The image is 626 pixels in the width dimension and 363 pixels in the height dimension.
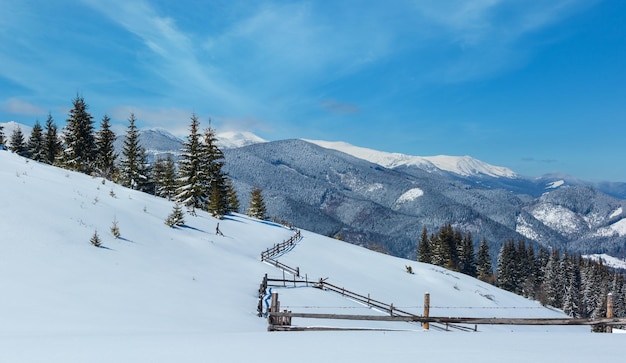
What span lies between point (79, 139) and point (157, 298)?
1769 inches

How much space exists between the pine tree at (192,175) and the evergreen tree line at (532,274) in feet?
191

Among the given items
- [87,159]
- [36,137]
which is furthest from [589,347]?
[36,137]

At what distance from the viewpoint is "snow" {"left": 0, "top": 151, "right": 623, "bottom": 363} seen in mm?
7309

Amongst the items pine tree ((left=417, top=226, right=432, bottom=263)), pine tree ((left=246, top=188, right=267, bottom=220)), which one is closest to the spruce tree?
pine tree ((left=246, top=188, right=267, bottom=220))

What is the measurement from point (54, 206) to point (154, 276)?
7.83 metres

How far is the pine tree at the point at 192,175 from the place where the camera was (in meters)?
46.4

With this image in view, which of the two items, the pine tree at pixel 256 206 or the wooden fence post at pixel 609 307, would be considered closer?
the wooden fence post at pixel 609 307

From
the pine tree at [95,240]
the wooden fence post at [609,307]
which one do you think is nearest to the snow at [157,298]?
the pine tree at [95,240]

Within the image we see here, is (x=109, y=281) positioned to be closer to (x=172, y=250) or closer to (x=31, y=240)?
(x=31, y=240)

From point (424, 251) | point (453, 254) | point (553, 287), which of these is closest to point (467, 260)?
point (453, 254)

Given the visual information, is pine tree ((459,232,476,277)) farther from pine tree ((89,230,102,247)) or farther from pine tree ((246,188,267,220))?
pine tree ((89,230,102,247))

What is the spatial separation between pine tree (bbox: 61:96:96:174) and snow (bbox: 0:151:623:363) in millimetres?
21617

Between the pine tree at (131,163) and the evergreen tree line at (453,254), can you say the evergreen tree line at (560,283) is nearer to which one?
the evergreen tree line at (453,254)

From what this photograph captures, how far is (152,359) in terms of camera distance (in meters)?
6.71
